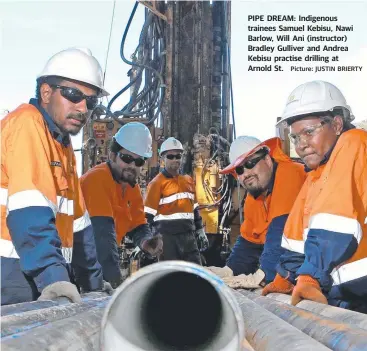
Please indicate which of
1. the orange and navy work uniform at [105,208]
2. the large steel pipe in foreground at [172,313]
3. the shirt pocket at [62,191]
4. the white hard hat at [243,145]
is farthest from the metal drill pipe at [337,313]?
the white hard hat at [243,145]

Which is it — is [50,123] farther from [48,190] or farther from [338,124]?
[338,124]

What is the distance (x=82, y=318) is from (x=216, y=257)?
716cm

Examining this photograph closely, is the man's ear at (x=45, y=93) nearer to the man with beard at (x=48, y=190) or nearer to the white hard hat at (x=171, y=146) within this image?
the man with beard at (x=48, y=190)

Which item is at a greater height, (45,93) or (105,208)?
(45,93)

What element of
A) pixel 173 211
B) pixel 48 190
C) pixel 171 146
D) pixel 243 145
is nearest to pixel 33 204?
pixel 48 190

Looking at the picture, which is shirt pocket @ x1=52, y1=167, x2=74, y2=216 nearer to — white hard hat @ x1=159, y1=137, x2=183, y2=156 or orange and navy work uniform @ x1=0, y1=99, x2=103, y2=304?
orange and navy work uniform @ x1=0, y1=99, x2=103, y2=304

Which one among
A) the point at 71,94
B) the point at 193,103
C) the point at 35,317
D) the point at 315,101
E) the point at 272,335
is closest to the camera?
the point at 272,335

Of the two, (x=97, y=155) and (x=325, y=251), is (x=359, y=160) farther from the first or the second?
(x=97, y=155)

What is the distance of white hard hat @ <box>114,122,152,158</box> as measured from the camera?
5.07m

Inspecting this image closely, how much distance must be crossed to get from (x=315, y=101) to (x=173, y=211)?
15.6 feet

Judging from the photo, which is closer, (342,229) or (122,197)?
(342,229)

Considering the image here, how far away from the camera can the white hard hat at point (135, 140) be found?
5066 mm

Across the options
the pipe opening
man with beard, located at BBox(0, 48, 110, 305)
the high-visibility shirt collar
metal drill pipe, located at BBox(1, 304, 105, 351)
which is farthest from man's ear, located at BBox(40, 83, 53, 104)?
metal drill pipe, located at BBox(1, 304, 105, 351)

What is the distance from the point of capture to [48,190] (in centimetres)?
269
